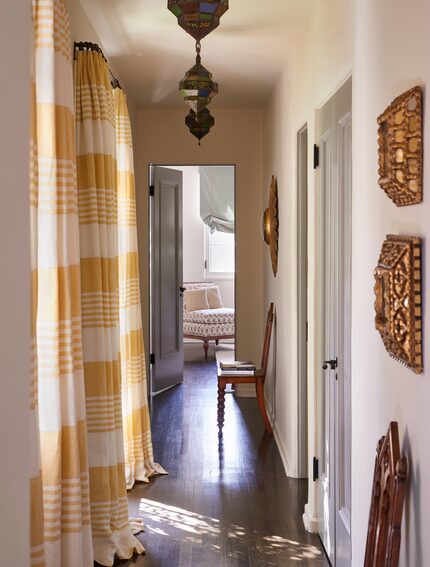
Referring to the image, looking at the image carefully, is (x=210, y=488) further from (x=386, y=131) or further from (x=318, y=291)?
(x=386, y=131)

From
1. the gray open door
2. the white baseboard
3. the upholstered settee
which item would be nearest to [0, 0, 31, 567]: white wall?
the white baseboard

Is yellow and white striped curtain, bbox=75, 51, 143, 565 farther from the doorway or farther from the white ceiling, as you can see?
the doorway

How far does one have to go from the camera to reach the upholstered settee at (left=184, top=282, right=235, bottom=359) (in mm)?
10633

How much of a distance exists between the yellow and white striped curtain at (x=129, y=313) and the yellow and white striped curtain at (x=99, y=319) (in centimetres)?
105

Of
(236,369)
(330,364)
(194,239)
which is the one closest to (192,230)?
(194,239)

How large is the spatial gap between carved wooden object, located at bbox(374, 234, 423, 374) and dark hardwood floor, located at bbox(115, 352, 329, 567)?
6.55ft

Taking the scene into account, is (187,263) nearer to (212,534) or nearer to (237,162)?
(237,162)

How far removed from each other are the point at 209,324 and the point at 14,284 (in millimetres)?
9146

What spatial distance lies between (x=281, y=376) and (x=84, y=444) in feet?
9.43

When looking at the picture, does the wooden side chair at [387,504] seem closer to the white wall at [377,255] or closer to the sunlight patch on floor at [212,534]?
the white wall at [377,255]

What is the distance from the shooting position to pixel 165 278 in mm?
8148

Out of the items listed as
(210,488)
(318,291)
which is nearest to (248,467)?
(210,488)

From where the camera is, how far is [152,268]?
7859 millimetres

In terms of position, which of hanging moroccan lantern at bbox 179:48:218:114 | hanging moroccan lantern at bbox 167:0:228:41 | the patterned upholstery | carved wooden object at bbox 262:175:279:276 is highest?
hanging moroccan lantern at bbox 167:0:228:41
